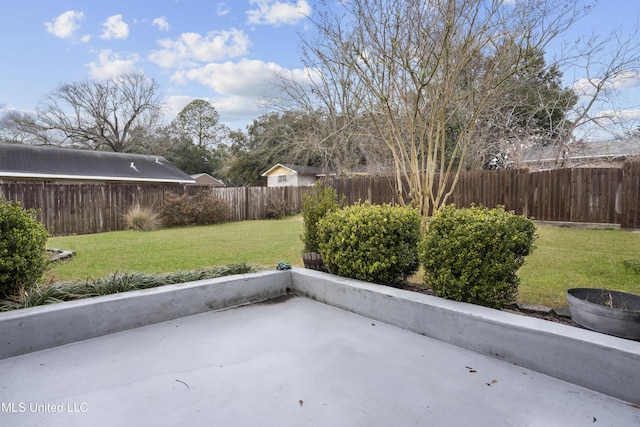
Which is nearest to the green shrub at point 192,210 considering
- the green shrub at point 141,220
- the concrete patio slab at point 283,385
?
the green shrub at point 141,220

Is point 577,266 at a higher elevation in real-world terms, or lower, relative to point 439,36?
lower

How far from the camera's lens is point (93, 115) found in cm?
2722

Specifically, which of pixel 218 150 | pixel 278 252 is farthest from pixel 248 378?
pixel 218 150

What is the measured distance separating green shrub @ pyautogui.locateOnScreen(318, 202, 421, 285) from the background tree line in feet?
8.08

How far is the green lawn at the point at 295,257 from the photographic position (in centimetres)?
407

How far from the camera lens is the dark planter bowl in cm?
225

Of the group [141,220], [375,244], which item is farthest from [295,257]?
[141,220]

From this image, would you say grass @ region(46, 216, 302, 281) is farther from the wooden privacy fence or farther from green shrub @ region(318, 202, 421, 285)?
the wooden privacy fence

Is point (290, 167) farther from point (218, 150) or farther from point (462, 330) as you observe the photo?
point (462, 330)

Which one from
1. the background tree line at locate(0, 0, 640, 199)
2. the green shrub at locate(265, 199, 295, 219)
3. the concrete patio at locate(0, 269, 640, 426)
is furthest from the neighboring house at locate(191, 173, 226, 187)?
the concrete patio at locate(0, 269, 640, 426)

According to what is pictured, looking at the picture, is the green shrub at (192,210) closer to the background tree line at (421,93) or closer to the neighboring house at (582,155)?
the background tree line at (421,93)

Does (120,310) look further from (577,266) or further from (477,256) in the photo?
(577,266)

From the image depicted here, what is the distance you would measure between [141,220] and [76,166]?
8921 millimetres

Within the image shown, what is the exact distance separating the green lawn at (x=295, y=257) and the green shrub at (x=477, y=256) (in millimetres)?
875
